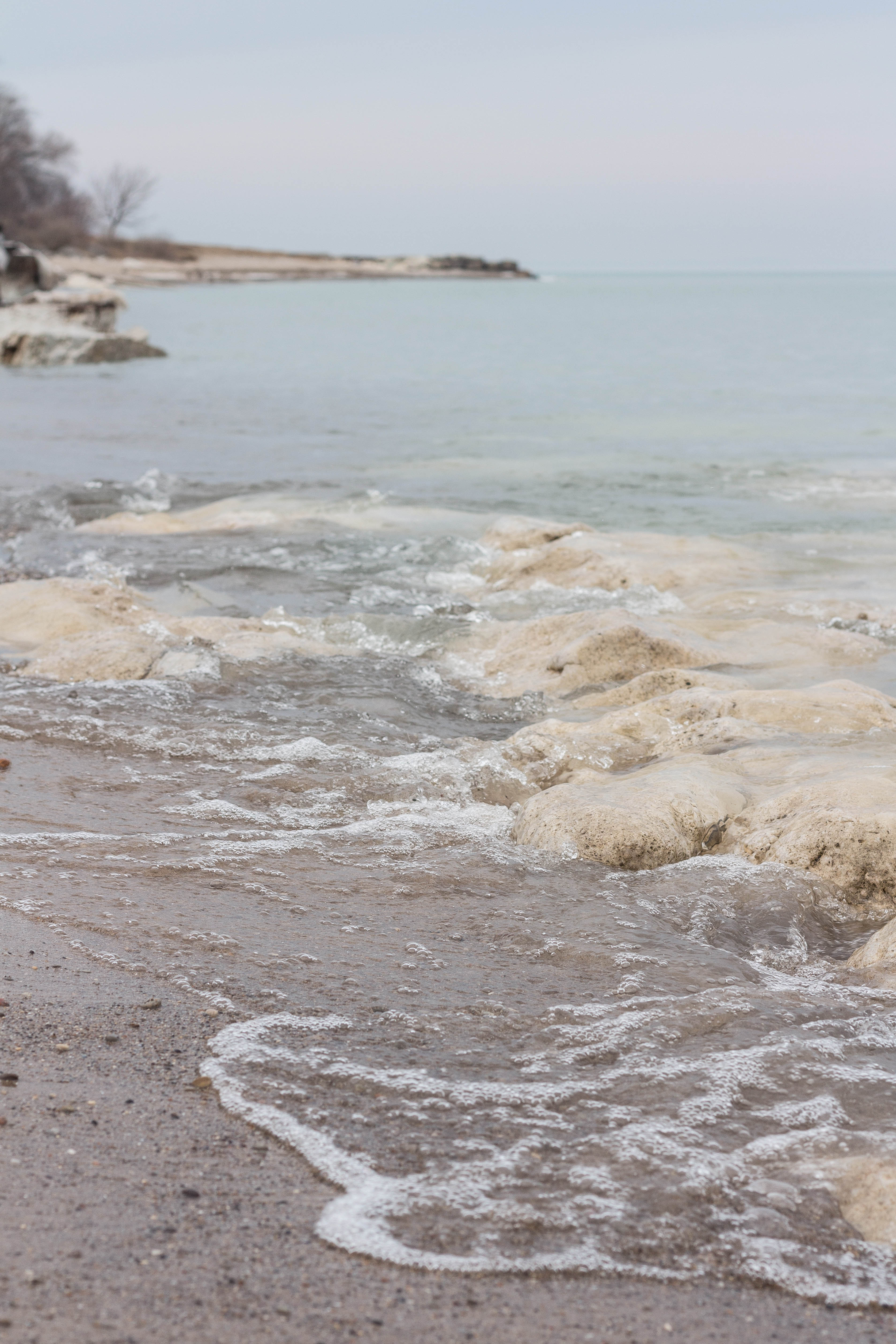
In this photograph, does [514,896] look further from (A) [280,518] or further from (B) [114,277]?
(B) [114,277]

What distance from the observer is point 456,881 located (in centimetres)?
398

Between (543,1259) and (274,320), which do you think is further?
(274,320)

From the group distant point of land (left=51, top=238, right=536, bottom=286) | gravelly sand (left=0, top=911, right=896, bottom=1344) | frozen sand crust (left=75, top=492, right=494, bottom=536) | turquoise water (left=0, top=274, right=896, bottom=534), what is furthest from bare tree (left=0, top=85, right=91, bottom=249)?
gravelly sand (left=0, top=911, right=896, bottom=1344)

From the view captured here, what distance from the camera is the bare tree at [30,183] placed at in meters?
64.2

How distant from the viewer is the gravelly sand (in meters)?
1.93

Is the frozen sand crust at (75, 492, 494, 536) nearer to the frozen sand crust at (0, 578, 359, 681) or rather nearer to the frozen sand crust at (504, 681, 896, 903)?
the frozen sand crust at (0, 578, 359, 681)

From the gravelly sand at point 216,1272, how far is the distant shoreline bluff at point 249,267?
61.6 m

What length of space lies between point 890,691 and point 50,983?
5.16 m

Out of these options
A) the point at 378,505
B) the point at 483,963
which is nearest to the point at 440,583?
the point at 378,505

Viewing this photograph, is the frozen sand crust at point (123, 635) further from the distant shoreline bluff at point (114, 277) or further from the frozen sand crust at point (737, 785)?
the distant shoreline bluff at point (114, 277)

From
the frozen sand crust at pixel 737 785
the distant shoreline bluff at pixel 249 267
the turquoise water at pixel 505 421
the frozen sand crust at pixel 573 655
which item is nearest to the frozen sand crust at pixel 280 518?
the turquoise water at pixel 505 421

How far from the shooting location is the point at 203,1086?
2.62m

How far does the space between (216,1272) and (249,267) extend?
340ft

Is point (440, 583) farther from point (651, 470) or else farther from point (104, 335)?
point (104, 335)
